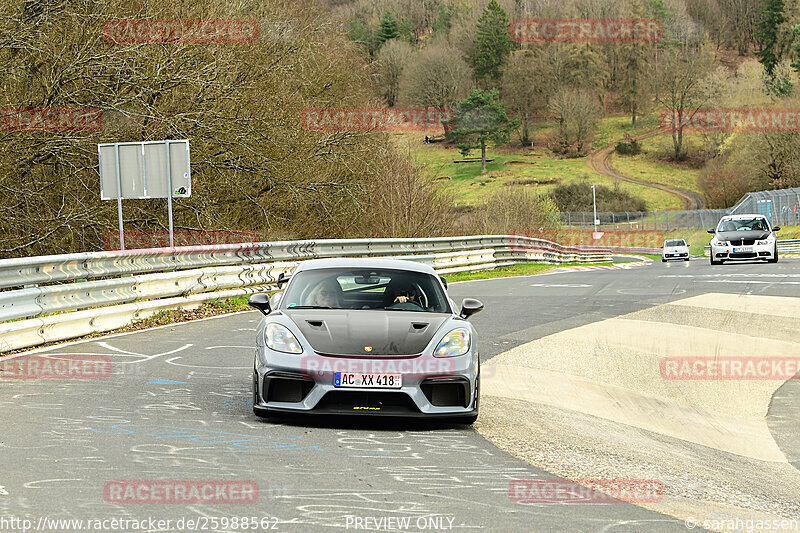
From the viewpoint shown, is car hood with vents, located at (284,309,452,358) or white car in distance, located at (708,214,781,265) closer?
car hood with vents, located at (284,309,452,358)

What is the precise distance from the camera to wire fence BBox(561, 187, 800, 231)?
2655 inches

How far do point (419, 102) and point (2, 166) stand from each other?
108 meters

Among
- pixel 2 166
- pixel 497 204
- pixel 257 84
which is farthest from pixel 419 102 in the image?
pixel 2 166

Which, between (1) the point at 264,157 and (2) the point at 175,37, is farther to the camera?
(1) the point at 264,157

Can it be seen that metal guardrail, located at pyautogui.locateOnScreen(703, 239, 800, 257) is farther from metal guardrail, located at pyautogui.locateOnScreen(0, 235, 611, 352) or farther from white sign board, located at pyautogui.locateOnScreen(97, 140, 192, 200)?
white sign board, located at pyautogui.locateOnScreen(97, 140, 192, 200)

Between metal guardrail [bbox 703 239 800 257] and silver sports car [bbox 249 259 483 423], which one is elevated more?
silver sports car [bbox 249 259 483 423]

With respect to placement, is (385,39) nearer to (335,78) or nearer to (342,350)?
(335,78)

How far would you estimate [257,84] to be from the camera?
24125mm

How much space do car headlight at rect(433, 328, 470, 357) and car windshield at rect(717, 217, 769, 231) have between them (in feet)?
91.9

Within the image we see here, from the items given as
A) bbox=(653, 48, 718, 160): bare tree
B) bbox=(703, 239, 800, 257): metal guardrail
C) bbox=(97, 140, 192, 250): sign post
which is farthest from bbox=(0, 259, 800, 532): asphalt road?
bbox=(653, 48, 718, 160): bare tree

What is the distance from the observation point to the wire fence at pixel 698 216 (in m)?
67.4

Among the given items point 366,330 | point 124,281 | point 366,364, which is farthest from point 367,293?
point 124,281

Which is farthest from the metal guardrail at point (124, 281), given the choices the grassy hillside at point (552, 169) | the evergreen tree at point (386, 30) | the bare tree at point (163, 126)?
the evergreen tree at point (386, 30)

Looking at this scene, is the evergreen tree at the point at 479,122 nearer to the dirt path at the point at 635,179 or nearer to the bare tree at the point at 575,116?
the bare tree at the point at 575,116
